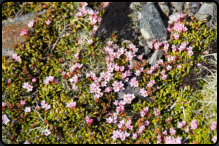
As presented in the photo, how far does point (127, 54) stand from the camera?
511 centimetres

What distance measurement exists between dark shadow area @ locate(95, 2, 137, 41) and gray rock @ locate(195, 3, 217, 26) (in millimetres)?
1666

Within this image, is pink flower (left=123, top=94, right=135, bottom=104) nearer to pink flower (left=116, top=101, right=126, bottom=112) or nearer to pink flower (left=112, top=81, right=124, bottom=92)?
pink flower (left=116, top=101, right=126, bottom=112)

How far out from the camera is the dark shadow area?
546 cm

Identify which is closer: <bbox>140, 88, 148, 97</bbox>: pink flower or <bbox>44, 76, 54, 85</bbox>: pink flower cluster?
<bbox>140, 88, 148, 97</bbox>: pink flower

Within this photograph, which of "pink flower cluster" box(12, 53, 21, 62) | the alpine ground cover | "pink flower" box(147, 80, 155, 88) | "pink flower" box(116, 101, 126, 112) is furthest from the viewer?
"pink flower cluster" box(12, 53, 21, 62)

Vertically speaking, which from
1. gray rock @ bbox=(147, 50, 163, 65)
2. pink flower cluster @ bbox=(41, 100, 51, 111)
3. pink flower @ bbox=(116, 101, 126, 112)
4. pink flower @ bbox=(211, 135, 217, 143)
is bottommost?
pink flower @ bbox=(211, 135, 217, 143)

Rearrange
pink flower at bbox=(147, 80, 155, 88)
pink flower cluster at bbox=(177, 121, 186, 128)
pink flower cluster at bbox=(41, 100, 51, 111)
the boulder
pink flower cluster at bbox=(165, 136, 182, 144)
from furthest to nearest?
the boulder → pink flower cluster at bbox=(41, 100, 51, 111) → pink flower at bbox=(147, 80, 155, 88) → pink flower cluster at bbox=(177, 121, 186, 128) → pink flower cluster at bbox=(165, 136, 182, 144)

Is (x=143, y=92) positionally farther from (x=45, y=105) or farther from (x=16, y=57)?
(x=16, y=57)

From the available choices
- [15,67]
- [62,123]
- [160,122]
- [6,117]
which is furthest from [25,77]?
[160,122]

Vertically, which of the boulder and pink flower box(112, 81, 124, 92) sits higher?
the boulder

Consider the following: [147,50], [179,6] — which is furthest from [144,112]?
[179,6]

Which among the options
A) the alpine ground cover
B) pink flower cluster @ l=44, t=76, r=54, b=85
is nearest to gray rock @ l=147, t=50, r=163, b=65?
the alpine ground cover

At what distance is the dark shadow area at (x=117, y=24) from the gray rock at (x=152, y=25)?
0.29m

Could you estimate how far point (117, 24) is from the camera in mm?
5566
